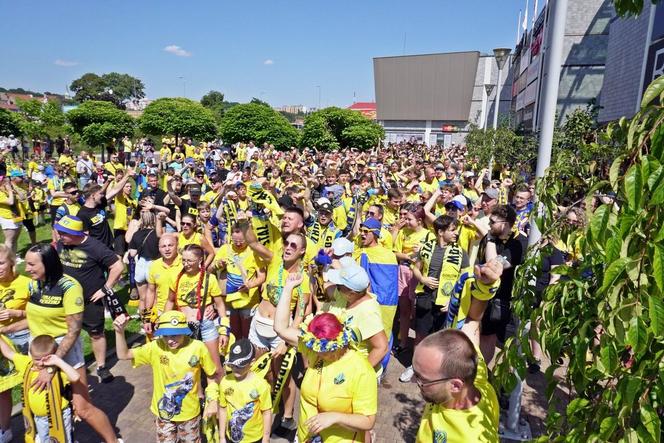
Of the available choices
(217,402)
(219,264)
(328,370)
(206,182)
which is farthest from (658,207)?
(206,182)

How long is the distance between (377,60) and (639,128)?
6690 cm

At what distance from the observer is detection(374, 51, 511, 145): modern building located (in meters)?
57.7

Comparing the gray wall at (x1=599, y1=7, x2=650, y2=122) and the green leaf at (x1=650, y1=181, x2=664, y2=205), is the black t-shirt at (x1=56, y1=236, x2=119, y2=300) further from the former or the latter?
the gray wall at (x1=599, y1=7, x2=650, y2=122)

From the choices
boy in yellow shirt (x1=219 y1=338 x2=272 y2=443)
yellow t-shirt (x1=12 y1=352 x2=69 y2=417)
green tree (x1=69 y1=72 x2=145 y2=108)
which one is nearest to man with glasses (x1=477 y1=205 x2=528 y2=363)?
boy in yellow shirt (x1=219 y1=338 x2=272 y2=443)

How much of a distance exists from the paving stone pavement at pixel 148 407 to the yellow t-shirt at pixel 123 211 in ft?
12.0

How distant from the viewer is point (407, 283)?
6.49m

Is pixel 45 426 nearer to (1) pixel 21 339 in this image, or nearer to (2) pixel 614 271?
(1) pixel 21 339

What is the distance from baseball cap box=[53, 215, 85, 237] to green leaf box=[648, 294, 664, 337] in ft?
17.1

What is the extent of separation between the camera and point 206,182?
1301 cm

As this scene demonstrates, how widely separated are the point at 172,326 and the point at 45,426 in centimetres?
130

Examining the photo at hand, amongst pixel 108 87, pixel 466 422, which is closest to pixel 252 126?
pixel 466 422

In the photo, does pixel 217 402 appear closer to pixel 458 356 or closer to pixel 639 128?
pixel 458 356

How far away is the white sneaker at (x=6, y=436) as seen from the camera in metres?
4.15

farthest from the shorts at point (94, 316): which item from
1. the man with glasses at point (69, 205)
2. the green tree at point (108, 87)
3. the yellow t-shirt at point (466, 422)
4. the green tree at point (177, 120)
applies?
the green tree at point (108, 87)
